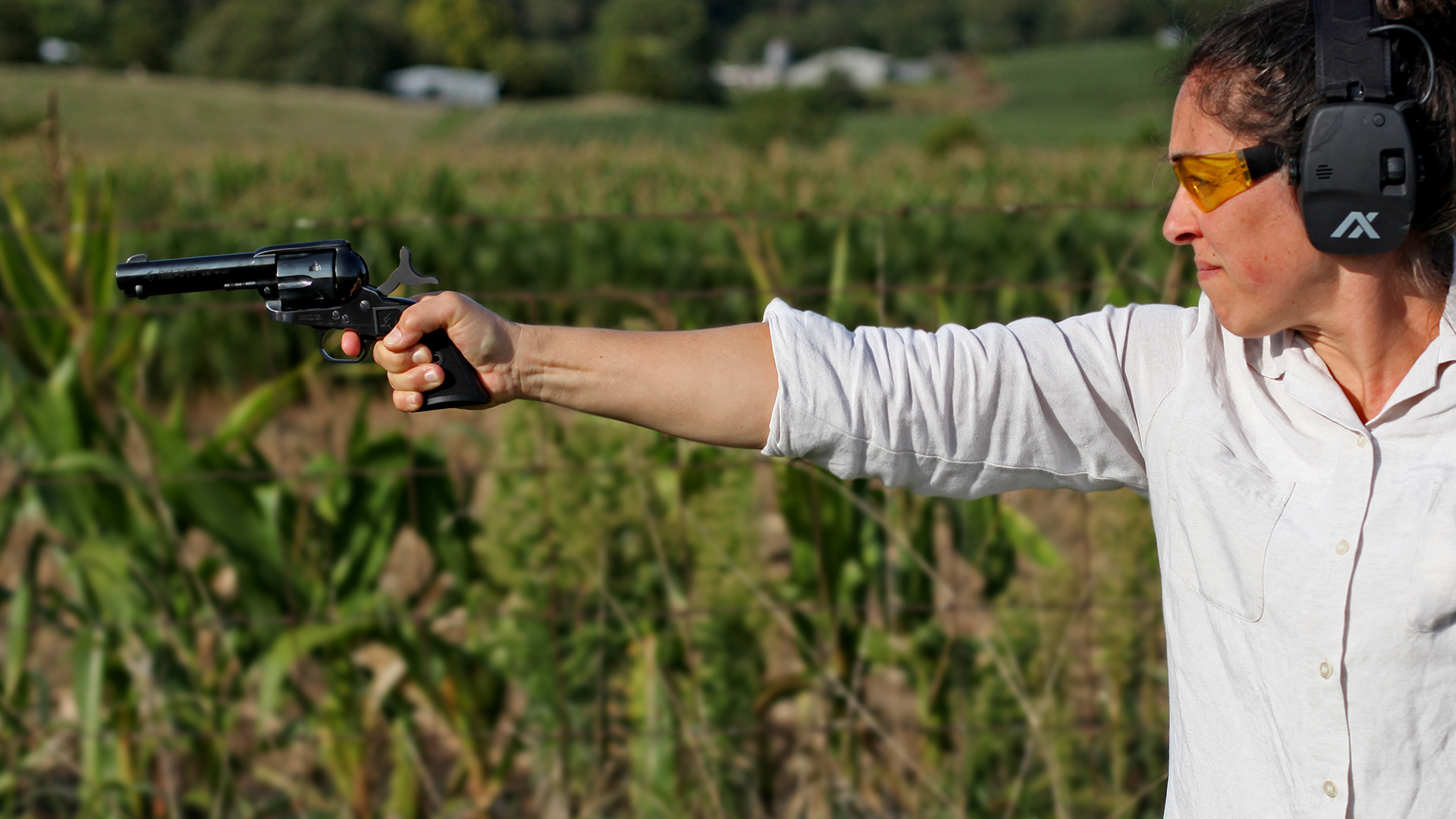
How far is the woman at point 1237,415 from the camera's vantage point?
3.46 ft

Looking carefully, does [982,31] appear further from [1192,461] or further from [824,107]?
[1192,461]

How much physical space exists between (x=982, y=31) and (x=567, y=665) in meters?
85.2

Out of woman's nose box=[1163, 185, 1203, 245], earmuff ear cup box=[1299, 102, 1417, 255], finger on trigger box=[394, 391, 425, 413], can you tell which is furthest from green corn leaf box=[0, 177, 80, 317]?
earmuff ear cup box=[1299, 102, 1417, 255]

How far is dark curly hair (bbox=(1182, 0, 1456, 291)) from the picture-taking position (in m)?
1.05

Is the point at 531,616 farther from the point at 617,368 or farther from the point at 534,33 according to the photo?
the point at 534,33

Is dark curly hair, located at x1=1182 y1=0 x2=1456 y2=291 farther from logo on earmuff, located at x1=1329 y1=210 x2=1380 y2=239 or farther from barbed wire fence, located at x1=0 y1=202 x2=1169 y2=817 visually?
barbed wire fence, located at x1=0 y1=202 x2=1169 y2=817

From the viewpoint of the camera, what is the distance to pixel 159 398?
7.93m

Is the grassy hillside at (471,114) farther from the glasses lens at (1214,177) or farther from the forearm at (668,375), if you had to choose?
the glasses lens at (1214,177)

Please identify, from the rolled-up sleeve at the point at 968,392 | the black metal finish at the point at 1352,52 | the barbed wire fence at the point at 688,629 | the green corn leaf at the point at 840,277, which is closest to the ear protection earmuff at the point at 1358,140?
the black metal finish at the point at 1352,52

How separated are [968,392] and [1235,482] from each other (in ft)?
0.94

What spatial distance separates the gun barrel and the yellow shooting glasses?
40.2 inches

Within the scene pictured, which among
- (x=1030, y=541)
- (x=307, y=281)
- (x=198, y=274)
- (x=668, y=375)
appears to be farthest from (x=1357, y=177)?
(x=1030, y=541)

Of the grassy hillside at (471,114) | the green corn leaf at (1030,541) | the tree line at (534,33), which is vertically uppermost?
the tree line at (534,33)

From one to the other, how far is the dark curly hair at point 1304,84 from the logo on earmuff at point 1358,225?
7 cm
